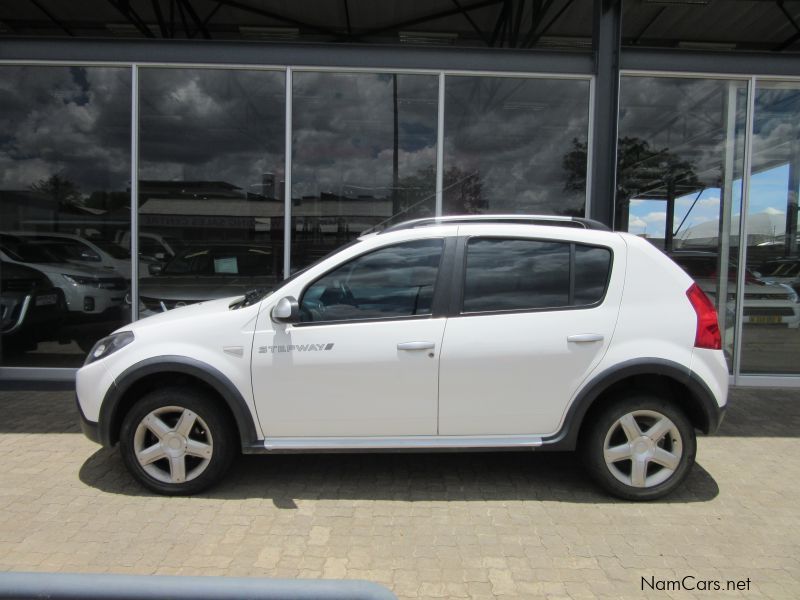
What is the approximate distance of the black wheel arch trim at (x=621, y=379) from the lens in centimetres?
355

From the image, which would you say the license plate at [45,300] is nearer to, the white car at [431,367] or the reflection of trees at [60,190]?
the reflection of trees at [60,190]

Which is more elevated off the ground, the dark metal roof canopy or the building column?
the dark metal roof canopy

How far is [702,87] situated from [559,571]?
6.40m

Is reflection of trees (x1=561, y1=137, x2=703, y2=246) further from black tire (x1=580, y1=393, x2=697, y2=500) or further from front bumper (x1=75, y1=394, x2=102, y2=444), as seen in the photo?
front bumper (x1=75, y1=394, x2=102, y2=444)

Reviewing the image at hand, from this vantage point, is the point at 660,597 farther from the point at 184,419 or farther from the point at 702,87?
the point at 702,87

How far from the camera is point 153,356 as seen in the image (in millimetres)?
3562

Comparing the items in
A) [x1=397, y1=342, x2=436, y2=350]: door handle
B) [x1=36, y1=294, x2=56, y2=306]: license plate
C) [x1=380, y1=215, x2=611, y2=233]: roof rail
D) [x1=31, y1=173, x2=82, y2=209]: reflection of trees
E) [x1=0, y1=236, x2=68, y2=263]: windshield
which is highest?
[x1=31, y1=173, x2=82, y2=209]: reflection of trees

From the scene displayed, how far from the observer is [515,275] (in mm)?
3703

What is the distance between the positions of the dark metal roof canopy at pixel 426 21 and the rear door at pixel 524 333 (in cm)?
706

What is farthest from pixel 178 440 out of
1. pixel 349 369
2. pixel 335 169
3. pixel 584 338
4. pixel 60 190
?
pixel 60 190

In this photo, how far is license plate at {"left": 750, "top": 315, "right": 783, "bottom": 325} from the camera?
7.29 meters

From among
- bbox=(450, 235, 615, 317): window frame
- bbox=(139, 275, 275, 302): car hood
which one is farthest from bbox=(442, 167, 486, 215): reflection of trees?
bbox=(450, 235, 615, 317): window frame

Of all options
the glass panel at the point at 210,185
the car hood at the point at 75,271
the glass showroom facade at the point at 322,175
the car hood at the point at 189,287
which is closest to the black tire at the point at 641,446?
the glass showroom facade at the point at 322,175

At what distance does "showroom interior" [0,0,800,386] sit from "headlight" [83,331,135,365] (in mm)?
3316
